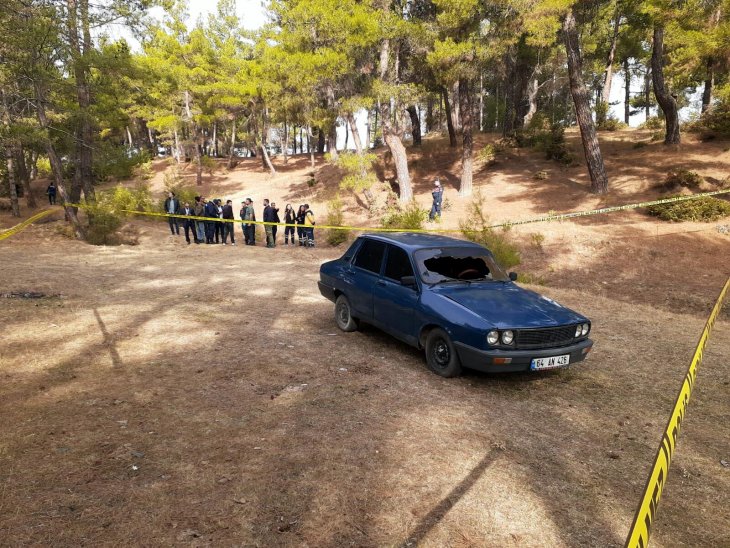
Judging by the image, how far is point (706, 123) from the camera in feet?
77.9

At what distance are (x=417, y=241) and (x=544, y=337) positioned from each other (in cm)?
231

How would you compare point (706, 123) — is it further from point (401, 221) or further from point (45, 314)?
point (45, 314)

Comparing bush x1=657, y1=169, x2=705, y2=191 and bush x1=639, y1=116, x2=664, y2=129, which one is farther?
bush x1=639, y1=116, x2=664, y2=129

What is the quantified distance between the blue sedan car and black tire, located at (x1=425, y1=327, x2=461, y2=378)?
0.04 feet

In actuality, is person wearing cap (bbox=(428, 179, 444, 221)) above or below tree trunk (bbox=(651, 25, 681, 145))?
below

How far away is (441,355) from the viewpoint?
5602 mm

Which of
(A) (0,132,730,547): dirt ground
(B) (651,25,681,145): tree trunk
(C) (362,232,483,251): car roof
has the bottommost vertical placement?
(A) (0,132,730,547): dirt ground

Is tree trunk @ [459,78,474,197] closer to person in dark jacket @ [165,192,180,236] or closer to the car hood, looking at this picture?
person in dark jacket @ [165,192,180,236]

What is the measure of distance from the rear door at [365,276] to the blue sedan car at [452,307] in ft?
0.05

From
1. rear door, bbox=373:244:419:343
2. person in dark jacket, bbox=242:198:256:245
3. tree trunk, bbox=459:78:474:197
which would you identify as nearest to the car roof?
rear door, bbox=373:244:419:343

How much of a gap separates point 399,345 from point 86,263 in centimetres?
1004

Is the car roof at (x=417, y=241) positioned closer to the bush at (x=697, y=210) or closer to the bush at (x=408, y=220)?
the bush at (x=408, y=220)

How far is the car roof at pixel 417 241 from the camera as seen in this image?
251 inches

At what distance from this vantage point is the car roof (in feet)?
20.9
